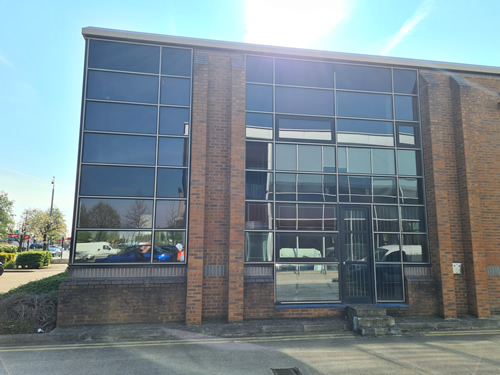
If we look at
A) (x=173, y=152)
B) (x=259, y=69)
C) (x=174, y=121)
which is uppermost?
(x=259, y=69)

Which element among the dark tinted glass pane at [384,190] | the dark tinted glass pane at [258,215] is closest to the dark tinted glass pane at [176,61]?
the dark tinted glass pane at [258,215]

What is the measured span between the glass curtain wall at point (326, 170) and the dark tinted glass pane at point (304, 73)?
0.03 metres

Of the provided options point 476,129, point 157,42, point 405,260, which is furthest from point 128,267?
point 476,129

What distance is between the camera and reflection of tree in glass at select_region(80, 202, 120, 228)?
7.57 metres

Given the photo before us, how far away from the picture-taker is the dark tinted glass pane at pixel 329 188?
875 centimetres

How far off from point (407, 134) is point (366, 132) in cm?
133

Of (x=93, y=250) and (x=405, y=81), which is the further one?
(x=405, y=81)

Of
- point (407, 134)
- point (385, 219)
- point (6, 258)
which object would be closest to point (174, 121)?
point (385, 219)

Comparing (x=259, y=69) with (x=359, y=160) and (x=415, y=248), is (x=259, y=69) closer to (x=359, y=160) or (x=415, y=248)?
(x=359, y=160)

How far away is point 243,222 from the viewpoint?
789 cm

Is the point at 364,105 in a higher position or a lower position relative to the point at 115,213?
higher

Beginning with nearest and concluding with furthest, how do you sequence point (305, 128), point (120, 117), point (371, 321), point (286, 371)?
point (286, 371), point (371, 321), point (120, 117), point (305, 128)

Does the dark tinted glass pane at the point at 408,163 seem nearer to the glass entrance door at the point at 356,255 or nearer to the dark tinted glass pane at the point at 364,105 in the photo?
the dark tinted glass pane at the point at 364,105

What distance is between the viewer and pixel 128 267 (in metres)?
7.55
